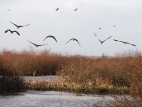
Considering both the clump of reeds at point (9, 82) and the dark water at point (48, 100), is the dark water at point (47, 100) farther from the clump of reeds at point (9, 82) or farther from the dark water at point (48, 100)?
the clump of reeds at point (9, 82)

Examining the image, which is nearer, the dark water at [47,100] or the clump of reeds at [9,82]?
the dark water at [47,100]

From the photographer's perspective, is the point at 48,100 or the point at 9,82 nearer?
the point at 48,100

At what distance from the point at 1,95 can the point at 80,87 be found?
544cm

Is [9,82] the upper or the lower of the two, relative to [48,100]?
upper

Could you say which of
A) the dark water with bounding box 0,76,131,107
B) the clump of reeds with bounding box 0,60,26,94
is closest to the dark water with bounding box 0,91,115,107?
the dark water with bounding box 0,76,131,107

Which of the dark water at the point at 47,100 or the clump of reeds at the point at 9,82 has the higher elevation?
the clump of reeds at the point at 9,82

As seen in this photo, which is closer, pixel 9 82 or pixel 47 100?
pixel 47 100

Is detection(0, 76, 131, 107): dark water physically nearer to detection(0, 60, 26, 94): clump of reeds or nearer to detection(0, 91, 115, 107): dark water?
detection(0, 91, 115, 107): dark water

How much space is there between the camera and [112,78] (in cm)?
2841

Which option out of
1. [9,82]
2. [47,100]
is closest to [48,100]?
[47,100]

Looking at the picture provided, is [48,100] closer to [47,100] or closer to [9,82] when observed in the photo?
[47,100]

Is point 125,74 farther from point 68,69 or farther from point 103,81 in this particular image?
point 68,69

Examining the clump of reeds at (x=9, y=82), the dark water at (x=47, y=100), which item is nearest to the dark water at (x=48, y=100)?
the dark water at (x=47, y=100)

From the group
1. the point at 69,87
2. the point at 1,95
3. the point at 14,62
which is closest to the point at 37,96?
the point at 1,95
